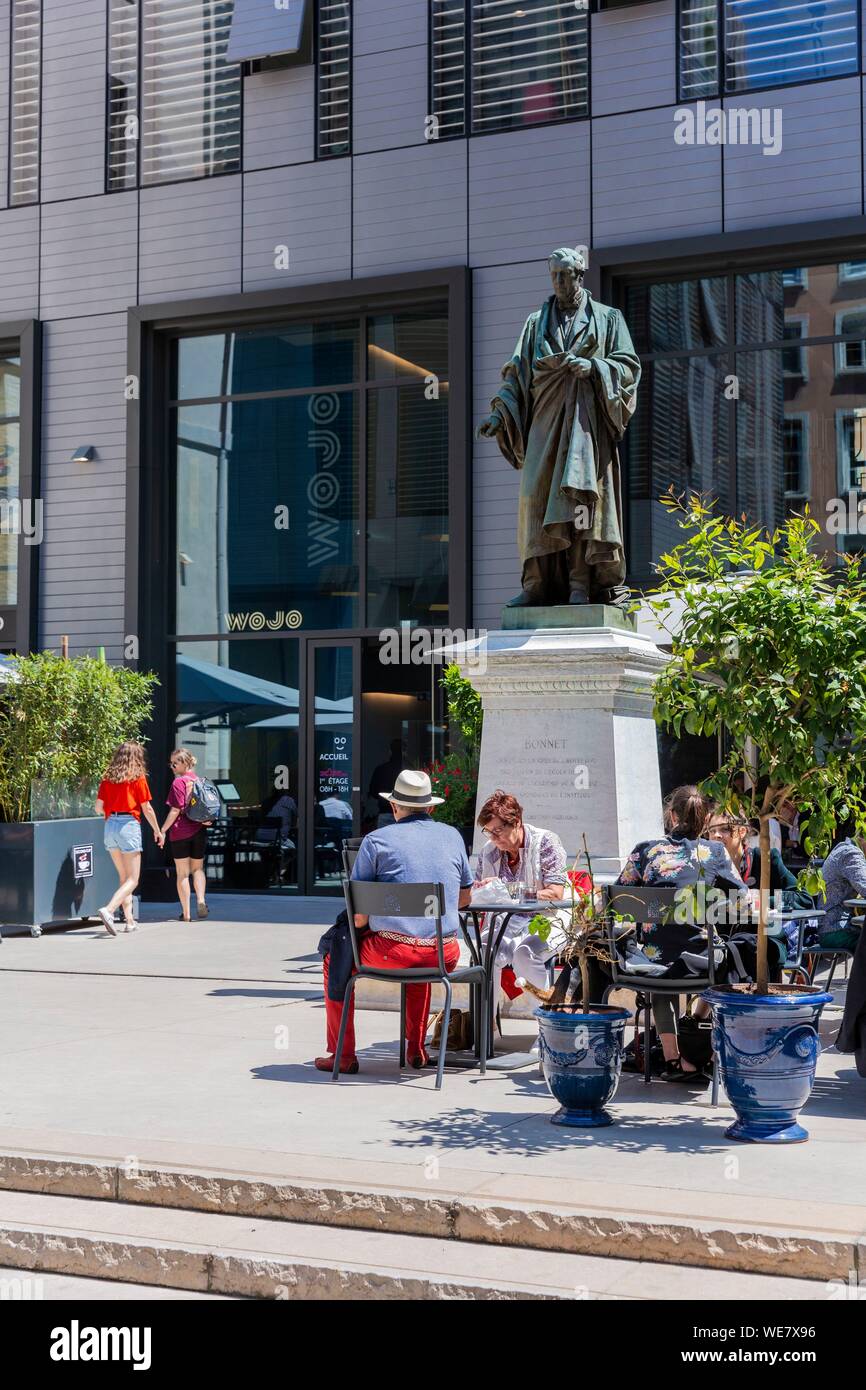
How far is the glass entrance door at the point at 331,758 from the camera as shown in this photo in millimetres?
17047

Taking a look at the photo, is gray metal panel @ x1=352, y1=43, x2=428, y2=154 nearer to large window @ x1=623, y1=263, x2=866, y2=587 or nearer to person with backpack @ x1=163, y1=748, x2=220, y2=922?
large window @ x1=623, y1=263, x2=866, y2=587

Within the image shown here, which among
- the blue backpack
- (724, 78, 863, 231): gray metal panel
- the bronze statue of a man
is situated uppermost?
(724, 78, 863, 231): gray metal panel

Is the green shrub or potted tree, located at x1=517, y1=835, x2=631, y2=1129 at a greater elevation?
the green shrub

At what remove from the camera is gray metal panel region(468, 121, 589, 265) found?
1584cm

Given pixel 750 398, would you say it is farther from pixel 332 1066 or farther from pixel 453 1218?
pixel 453 1218

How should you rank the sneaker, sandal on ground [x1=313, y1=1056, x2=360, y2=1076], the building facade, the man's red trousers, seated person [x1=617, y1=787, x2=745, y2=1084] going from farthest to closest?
the building facade, the sneaker, sandal on ground [x1=313, y1=1056, x2=360, y2=1076], the man's red trousers, seated person [x1=617, y1=787, x2=745, y2=1084]

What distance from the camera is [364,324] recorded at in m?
17.2

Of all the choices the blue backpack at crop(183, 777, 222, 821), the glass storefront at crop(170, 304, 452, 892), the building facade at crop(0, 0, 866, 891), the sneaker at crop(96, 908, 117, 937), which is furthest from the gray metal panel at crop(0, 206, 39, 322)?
the sneaker at crop(96, 908, 117, 937)

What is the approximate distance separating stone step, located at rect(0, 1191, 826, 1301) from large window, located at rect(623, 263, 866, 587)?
1111cm

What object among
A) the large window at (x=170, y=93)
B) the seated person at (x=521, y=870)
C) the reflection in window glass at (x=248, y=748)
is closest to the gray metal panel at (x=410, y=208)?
the large window at (x=170, y=93)

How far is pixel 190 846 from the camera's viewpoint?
1494 centimetres

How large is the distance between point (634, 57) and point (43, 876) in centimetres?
1004

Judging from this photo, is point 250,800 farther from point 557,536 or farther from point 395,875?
point 395,875

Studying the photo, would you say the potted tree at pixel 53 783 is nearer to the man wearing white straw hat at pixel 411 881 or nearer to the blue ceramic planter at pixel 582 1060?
the man wearing white straw hat at pixel 411 881
